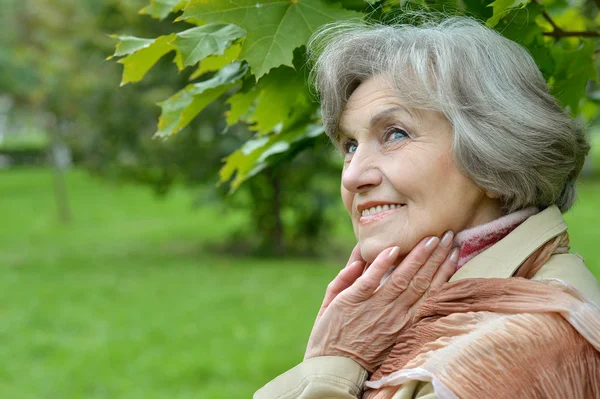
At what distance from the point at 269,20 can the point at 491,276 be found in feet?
2.81

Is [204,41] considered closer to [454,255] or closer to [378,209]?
[378,209]

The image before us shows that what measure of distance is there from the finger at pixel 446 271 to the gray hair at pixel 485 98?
19 cm

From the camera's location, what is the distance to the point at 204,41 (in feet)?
6.85

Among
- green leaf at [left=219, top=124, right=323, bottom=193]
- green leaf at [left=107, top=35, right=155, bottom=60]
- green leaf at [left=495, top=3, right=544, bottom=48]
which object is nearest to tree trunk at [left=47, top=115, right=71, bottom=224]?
green leaf at [left=219, top=124, right=323, bottom=193]

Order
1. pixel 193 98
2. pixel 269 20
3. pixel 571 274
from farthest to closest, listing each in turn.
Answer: pixel 193 98
pixel 269 20
pixel 571 274

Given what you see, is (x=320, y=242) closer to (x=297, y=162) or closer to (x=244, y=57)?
(x=297, y=162)

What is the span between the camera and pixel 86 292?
1048 cm

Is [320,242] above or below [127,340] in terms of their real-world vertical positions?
below

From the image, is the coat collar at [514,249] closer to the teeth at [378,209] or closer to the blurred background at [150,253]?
the teeth at [378,209]

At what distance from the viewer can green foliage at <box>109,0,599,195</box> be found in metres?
2.07

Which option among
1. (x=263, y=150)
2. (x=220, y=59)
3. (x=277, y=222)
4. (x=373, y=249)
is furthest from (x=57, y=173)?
(x=373, y=249)

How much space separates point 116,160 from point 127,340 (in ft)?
17.5

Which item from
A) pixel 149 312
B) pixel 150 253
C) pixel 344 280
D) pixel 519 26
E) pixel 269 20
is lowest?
pixel 150 253

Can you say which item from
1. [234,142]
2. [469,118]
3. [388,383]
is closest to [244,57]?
[469,118]
